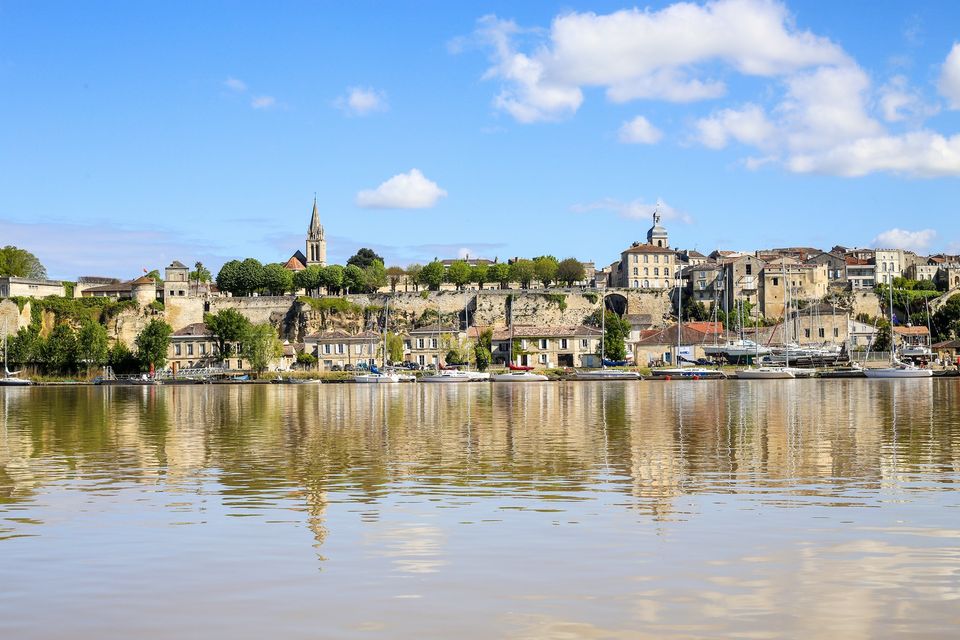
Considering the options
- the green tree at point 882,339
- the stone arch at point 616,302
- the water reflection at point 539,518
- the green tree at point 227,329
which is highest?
the stone arch at point 616,302

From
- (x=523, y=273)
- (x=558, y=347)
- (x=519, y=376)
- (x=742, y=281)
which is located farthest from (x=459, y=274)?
(x=519, y=376)

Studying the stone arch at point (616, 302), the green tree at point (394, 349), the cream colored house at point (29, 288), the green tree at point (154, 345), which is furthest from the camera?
the stone arch at point (616, 302)

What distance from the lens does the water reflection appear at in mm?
8336

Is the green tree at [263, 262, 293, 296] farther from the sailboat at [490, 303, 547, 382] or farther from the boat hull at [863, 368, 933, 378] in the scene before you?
the boat hull at [863, 368, 933, 378]

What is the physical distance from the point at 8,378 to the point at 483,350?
3498cm

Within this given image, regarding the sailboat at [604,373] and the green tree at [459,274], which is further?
the green tree at [459,274]

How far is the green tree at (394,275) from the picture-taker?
10994 cm

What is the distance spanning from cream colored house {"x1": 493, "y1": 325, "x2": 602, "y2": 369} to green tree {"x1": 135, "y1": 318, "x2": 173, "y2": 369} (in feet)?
87.3

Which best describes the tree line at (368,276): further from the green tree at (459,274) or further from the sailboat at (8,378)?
the sailboat at (8,378)

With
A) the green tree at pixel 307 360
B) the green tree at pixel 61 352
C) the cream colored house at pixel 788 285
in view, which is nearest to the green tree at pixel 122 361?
the green tree at pixel 61 352

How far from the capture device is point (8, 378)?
77688mm

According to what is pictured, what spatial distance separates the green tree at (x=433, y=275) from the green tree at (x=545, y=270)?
9.01 metres

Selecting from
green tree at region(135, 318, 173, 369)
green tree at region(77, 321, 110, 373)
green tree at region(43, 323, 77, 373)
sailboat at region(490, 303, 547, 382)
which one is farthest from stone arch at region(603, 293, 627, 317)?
green tree at region(43, 323, 77, 373)

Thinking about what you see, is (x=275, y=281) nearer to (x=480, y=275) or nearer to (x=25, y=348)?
(x=480, y=275)
